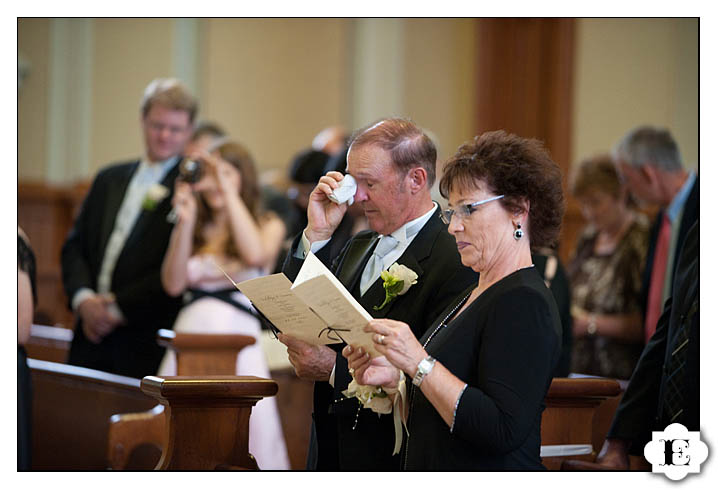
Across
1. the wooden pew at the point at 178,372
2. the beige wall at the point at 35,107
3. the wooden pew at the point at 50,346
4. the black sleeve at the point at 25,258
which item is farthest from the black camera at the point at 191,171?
the beige wall at the point at 35,107

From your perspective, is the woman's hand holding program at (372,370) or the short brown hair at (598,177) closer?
the woman's hand holding program at (372,370)

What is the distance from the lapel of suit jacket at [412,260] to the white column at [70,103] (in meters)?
6.76

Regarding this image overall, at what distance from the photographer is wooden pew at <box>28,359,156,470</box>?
171 inches

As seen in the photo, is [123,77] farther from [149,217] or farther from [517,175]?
[517,175]

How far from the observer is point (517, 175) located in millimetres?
2400

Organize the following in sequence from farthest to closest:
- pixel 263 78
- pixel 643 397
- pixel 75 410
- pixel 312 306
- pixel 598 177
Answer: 1. pixel 263 78
2. pixel 598 177
3. pixel 75 410
4. pixel 643 397
5. pixel 312 306

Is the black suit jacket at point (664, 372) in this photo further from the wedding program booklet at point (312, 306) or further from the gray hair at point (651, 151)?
the gray hair at point (651, 151)

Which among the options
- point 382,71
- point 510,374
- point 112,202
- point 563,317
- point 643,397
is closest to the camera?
point 510,374

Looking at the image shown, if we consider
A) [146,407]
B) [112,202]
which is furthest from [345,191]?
[112,202]

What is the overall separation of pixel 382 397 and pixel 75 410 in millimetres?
2457

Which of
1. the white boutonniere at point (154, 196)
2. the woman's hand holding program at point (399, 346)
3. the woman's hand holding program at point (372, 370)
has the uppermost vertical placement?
the white boutonniere at point (154, 196)

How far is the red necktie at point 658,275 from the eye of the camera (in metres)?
4.75

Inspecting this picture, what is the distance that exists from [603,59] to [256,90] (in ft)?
10.7
